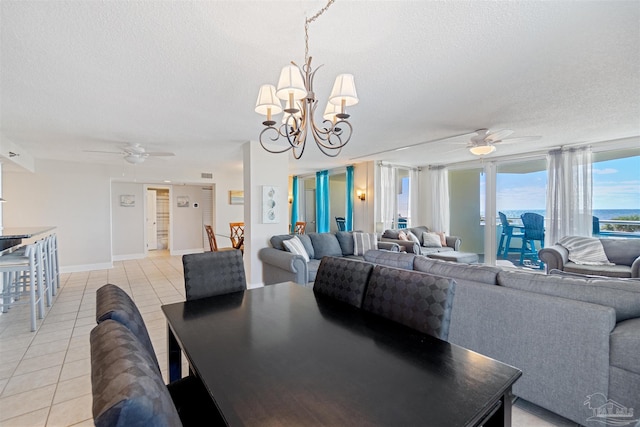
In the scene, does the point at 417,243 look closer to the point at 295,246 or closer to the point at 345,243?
the point at 345,243

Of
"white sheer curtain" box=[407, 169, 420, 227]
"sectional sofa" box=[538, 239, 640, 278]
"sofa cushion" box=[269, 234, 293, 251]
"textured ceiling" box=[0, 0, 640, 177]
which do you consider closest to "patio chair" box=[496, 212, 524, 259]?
"sectional sofa" box=[538, 239, 640, 278]

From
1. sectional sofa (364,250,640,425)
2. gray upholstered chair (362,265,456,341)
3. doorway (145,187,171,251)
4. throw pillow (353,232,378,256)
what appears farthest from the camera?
doorway (145,187,171,251)


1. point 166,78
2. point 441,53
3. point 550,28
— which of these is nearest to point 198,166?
point 166,78

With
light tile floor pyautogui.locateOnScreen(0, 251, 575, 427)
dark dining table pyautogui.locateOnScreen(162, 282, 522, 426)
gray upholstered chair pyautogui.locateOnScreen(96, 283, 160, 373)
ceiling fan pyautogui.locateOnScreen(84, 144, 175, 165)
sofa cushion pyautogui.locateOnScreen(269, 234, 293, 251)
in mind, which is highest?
ceiling fan pyautogui.locateOnScreen(84, 144, 175, 165)

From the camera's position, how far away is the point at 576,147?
512cm

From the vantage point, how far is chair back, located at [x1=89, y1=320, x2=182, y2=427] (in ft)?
1.70

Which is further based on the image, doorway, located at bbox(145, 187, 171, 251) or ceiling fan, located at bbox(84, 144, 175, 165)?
doorway, located at bbox(145, 187, 171, 251)

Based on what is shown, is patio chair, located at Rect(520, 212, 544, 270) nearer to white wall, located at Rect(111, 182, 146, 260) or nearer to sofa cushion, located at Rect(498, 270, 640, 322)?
sofa cushion, located at Rect(498, 270, 640, 322)

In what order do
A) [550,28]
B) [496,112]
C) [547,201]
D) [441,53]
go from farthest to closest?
[547,201] → [496,112] → [441,53] → [550,28]

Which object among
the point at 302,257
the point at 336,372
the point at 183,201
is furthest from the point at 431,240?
the point at 183,201

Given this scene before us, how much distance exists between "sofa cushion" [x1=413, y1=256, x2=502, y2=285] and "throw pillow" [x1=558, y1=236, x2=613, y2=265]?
369cm

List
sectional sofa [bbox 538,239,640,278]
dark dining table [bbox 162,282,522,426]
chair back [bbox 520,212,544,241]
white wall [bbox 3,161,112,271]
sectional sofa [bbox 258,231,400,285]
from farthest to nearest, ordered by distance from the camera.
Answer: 1. chair back [bbox 520,212,544,241]
2. white wall [bbox 3,161,112,271]
3. sectional sofa [bbox 538,239,640,278]
4. sectional sofa [bbox 258,231,400,285]
5. dark dining table [bbox 162,282,522,426]

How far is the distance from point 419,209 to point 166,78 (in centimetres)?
690

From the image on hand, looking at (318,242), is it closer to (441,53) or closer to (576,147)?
(441,53)
